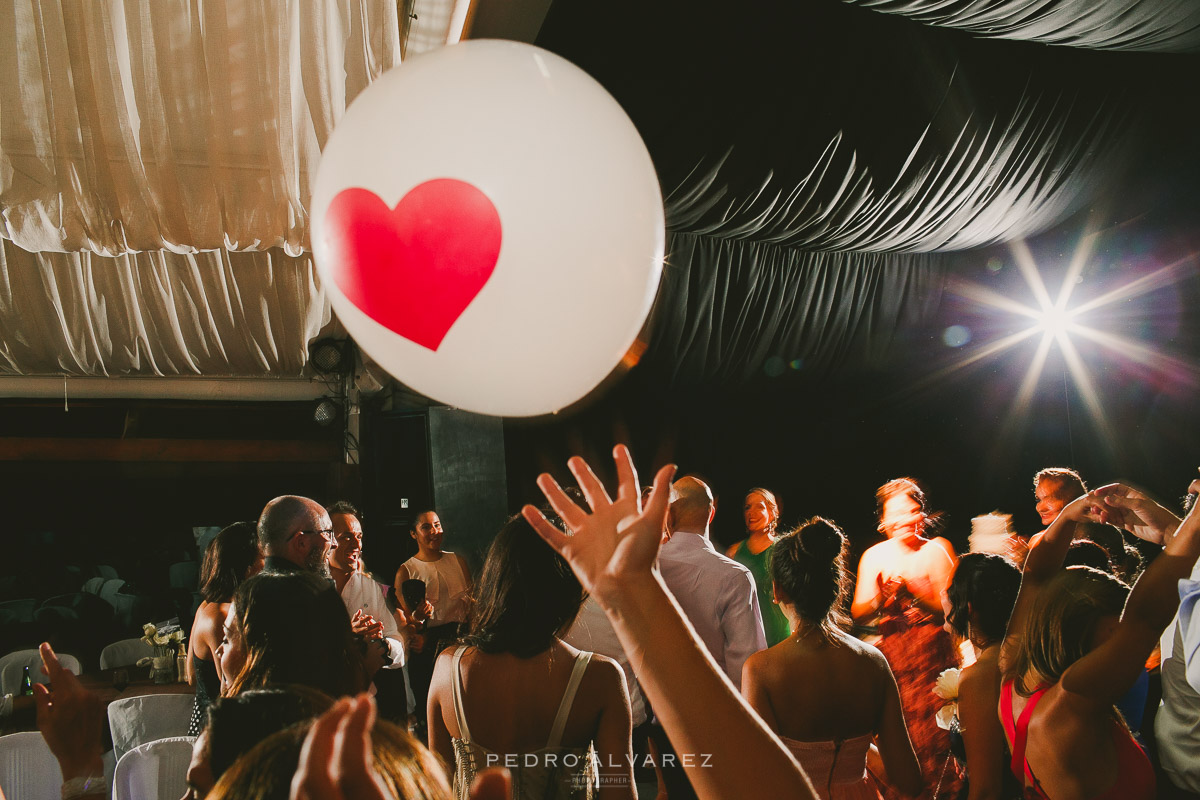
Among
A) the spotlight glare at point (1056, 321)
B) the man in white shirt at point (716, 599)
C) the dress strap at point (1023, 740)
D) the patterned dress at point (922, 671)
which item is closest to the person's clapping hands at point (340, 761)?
the dress strap at point (1023, 740)

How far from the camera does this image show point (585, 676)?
4.72 feet

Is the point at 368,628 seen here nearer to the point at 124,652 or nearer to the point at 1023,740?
the point at 1023,740

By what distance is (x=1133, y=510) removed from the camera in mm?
1766

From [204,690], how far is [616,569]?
207 cm

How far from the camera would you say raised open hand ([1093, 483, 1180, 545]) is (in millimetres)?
1753

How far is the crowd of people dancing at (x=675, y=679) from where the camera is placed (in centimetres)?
60

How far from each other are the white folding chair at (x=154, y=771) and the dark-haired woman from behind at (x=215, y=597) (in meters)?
0.13

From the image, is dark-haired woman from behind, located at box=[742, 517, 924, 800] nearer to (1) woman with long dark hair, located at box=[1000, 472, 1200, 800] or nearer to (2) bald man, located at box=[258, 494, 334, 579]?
(1) woman with long dark hair, located at box=[1000, 472, 1200, 800]

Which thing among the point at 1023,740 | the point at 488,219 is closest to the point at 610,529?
the point at 488,219

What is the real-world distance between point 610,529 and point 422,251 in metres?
0.50

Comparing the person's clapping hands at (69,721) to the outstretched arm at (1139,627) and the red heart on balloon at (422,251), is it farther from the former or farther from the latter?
the outstretched arm at (1139,627)

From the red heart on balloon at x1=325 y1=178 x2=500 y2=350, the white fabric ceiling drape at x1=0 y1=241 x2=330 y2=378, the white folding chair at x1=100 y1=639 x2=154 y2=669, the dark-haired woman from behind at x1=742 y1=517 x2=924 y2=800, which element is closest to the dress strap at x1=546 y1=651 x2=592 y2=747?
the dark-haired woman from behind at x1=742 y1=517 x2=924 y2=800

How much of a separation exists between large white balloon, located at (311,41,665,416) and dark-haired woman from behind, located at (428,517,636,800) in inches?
20.7

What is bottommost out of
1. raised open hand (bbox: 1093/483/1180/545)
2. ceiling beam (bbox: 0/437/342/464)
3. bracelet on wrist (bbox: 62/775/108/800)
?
ceiling beam (bbox: 0/437/342/464)
